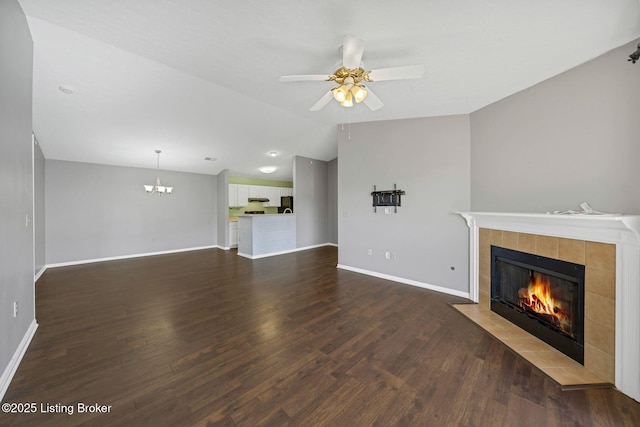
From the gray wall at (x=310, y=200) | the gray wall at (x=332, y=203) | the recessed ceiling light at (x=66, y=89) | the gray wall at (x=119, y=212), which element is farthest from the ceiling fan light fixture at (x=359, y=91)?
the gray wall at (x=119, y=212)

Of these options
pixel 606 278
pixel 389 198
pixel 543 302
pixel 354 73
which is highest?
pixel 354 73

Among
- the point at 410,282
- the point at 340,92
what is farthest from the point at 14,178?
the point at 410,282

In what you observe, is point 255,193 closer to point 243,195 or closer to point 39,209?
point 243,195

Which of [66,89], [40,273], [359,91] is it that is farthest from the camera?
[40,273]

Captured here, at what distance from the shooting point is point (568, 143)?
7.44ft

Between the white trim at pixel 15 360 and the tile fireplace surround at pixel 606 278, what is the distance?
13.1 feet

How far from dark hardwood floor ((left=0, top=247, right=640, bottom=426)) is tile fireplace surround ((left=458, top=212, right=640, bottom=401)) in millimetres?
269

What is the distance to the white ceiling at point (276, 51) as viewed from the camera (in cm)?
172

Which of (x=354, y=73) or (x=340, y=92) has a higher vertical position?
(x=354, y=73)

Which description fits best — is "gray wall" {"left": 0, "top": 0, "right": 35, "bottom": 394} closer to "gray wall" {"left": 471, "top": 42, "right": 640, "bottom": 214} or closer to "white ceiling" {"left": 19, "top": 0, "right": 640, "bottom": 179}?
"white ceiling" {"left": 19, "top": 0, "right": 640, "bottom": 179}

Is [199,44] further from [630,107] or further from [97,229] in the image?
[97,229]

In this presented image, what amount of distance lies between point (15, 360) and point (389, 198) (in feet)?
14.6

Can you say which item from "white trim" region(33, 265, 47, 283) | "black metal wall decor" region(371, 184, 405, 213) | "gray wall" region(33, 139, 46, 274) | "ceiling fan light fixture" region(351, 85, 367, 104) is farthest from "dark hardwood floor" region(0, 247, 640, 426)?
"ceiling fan light fixture" region(351, 85, 367, 104)

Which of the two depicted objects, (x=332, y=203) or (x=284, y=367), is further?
(x=332, y=203)
